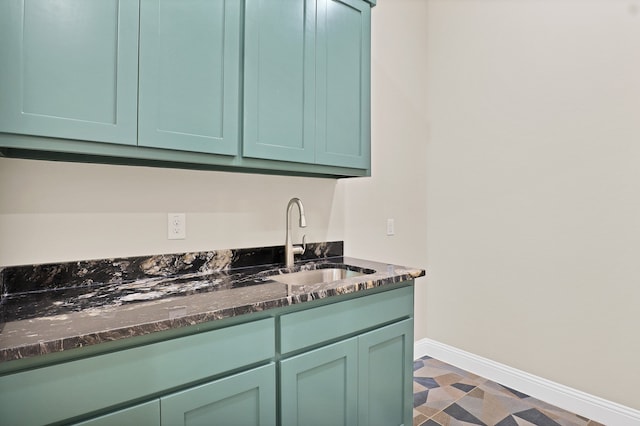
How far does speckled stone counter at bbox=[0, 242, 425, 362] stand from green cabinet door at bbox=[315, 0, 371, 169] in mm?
644

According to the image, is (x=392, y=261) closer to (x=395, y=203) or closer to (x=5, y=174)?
(x=395, y=203)

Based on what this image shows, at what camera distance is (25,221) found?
1.34 m

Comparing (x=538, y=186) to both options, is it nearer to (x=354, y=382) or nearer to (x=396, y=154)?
(x=396, y=154)

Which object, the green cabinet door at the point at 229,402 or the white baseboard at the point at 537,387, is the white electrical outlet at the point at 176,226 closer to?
the green cabinet door at the point at 229,402

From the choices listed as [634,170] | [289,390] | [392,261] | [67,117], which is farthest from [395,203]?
[67,117]

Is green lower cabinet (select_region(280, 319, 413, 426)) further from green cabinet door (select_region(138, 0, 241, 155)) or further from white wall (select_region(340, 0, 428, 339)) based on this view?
green cabinet door (select_region(138, 0, 241, 155))

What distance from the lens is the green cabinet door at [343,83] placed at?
1792mm

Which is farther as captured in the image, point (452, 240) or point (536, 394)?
point (452, 240)

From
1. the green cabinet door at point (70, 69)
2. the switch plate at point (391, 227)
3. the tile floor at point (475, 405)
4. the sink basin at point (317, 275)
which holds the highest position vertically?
the green cabinet door at point (70, 69)

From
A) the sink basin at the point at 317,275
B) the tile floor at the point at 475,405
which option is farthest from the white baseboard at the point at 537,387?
the sink basin at the point at 317,275

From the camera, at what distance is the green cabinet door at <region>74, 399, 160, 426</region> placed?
0.92 m

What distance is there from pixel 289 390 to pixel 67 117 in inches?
47.5

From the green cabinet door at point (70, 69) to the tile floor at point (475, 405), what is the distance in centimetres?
212

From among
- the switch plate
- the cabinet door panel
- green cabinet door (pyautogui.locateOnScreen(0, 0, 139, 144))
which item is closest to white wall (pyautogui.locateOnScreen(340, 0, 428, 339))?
the switch plate
